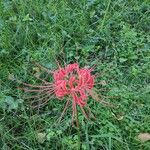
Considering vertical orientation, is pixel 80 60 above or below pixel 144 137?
above

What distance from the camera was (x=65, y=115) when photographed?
9.15ft

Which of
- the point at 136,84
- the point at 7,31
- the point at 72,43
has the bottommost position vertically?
the point at 136,84

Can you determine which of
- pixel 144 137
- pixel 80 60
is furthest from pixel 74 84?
pixel 80 60

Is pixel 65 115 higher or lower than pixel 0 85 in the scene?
lower

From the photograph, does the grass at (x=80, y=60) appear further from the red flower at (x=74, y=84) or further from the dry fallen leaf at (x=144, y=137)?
the red flower at (x=74, y=84)

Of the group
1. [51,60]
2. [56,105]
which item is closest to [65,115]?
[56,105]

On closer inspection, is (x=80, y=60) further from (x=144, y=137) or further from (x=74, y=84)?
(x=74, y=84)

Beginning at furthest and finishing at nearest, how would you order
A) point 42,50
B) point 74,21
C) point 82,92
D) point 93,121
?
point 74,21 < point 42,50 < point 93,121 < point 82,92

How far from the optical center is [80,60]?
319 centimetres

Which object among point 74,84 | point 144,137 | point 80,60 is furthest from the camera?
point 80,60

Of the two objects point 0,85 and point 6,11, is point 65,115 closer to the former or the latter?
point 0,85

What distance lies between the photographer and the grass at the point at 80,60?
8.70ft

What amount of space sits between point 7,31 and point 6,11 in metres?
0.25

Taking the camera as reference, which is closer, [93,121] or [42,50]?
[93,121]
